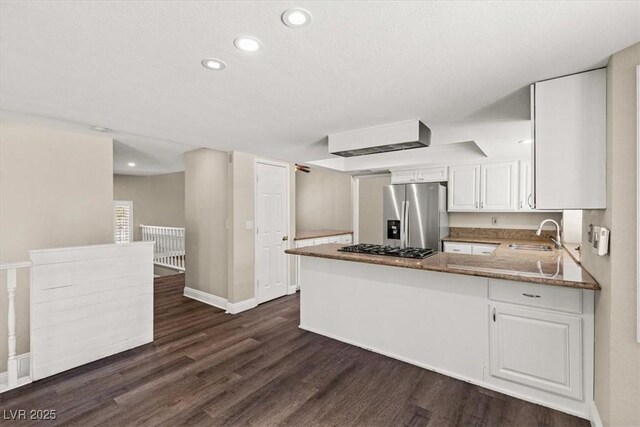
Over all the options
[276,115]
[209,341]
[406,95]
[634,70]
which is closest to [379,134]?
[406,95]

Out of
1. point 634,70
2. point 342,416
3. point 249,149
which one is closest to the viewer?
point 634,70

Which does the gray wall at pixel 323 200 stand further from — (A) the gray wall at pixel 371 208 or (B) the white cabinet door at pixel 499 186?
(B) the white cabinet door at pixel 499 186

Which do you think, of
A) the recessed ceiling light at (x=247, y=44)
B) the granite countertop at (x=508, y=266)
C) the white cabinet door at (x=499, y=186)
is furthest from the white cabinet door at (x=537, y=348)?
the white cabinet door at (x=499, y=186)

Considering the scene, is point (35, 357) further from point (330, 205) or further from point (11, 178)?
point (330, 205)

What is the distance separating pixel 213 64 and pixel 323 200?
495 cm

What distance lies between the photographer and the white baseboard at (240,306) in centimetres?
397

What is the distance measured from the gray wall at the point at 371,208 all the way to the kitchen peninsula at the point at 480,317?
263 cm

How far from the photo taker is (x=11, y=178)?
272 cm

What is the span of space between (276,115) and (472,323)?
91.1 inches

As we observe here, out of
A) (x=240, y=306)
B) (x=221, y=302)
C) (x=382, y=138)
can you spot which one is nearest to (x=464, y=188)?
(x=382, y=138)

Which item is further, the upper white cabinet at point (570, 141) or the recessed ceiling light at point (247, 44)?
the upper white cabinet at point (570, 141)

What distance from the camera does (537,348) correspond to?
2.10 m

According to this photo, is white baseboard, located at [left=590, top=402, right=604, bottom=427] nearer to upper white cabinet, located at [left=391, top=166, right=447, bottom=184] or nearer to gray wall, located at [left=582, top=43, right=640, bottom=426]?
gray wall, located at [left=582, top=43, right=640, bottom=426]

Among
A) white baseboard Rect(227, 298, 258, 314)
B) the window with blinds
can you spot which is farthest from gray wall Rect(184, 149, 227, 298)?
the window with blinds
